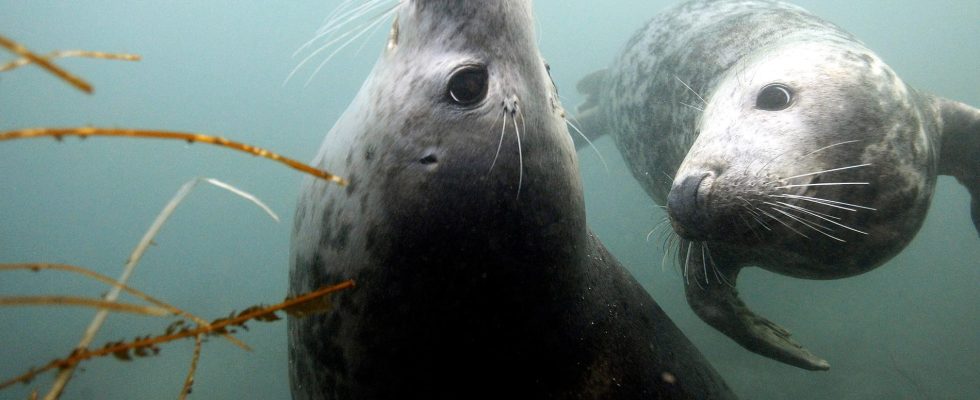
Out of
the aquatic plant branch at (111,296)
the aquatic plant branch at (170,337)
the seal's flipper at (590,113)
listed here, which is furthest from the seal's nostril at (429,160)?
the seal's flipper at (590,113)

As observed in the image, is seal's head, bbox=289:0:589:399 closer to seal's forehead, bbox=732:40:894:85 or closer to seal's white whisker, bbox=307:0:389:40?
seal's white whisker, bbox=307:0:389:40

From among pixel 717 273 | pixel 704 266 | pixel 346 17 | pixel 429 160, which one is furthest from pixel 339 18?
pixel 717 273

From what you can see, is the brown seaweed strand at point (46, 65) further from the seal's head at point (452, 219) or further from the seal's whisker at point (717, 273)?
the seal's whisker at point (717, 273)

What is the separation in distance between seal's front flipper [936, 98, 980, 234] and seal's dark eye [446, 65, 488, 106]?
3826 mm

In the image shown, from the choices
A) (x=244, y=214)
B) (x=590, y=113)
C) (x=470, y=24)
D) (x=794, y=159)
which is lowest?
(x=794, y=159)

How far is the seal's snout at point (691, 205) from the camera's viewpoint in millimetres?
2385

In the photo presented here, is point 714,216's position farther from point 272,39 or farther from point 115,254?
point 272,39

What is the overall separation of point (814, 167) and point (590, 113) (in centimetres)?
548

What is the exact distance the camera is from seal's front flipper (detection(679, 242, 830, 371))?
3500mm

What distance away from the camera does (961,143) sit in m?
3.62

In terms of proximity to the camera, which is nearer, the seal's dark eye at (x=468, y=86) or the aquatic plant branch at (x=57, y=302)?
the aquatic plant branch at (x=57, y=302)

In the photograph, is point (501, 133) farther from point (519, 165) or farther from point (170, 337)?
point (170, 337)

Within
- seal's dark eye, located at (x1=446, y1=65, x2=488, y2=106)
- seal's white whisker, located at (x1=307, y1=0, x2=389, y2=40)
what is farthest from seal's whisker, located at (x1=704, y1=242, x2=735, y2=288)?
seal's white whisker, located at (x1=307, y1=0, x2=389, y2=40)

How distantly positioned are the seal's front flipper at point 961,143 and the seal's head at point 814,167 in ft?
2.25
